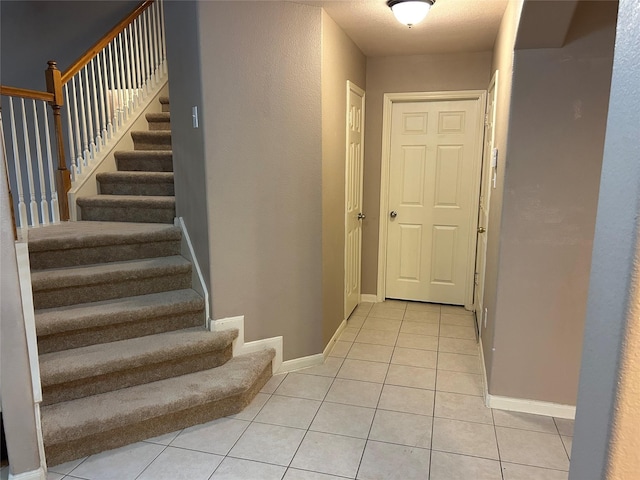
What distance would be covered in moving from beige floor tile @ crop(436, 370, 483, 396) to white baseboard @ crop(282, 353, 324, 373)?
83 centimetres

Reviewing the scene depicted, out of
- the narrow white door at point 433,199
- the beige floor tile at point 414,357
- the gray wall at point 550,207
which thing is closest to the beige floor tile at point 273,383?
the beige floor tile at point 414,357

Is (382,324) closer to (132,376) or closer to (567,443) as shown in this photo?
(567,443)

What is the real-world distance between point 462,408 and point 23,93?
138 inches

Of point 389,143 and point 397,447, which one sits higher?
point 389,143

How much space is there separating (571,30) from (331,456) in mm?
2414

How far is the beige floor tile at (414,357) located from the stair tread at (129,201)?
206 centimetres

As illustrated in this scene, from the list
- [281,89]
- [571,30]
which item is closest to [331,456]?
[281,89]

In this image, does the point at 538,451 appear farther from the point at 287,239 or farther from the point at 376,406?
the point at 287,239

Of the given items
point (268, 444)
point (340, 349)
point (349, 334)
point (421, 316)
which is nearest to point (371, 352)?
point (340, 349)

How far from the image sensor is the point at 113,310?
258 cm

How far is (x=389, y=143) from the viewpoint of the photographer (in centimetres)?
420

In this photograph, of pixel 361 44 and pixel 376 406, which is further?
pixel 361 44

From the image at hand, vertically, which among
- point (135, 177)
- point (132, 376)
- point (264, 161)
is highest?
point (264, 161)

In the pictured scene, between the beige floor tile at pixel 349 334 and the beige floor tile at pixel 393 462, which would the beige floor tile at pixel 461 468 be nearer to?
the beige floor tile at pixel 393 462
